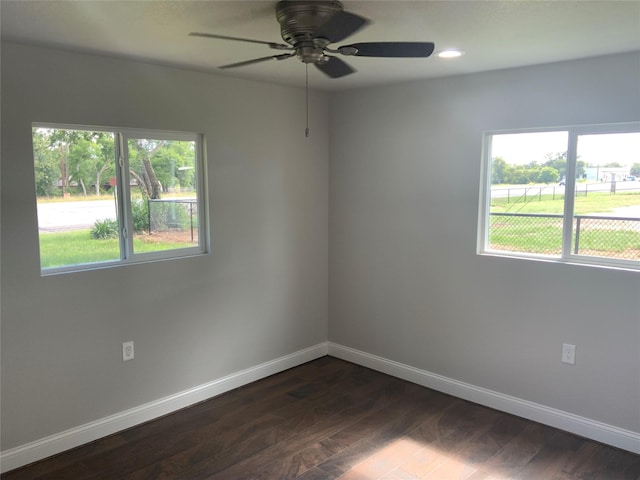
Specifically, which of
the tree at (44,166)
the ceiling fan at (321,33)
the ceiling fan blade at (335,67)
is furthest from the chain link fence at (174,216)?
the ceiling fan at (321,33)

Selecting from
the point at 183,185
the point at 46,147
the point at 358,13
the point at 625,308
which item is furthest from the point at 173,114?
the point at 625,308

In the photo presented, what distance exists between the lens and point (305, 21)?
1945 millimetres

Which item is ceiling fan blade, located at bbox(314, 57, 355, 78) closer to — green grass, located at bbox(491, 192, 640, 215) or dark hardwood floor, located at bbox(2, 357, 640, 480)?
green grass, located at bbox(491, 192, 640, 215)

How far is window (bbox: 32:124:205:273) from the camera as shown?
9.44 ft

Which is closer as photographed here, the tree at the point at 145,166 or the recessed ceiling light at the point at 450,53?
the recessed ceiling light at the point at 450,53

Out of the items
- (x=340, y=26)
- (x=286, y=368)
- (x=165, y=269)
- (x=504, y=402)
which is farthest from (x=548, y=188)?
(x=165, y=269)

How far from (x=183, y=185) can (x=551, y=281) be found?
2641mm

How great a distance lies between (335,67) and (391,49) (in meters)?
0.51

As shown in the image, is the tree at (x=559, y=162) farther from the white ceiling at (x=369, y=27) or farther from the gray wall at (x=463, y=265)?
the white ceiling at (x=369, y=27)

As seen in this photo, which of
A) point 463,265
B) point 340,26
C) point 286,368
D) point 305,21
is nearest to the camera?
point 305,21

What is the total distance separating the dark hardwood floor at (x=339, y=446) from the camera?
9.04 ft

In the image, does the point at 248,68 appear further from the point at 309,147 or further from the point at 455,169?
the point at 455,169

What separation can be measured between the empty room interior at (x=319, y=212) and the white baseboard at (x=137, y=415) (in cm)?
1

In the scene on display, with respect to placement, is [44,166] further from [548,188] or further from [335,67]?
[548,188]
